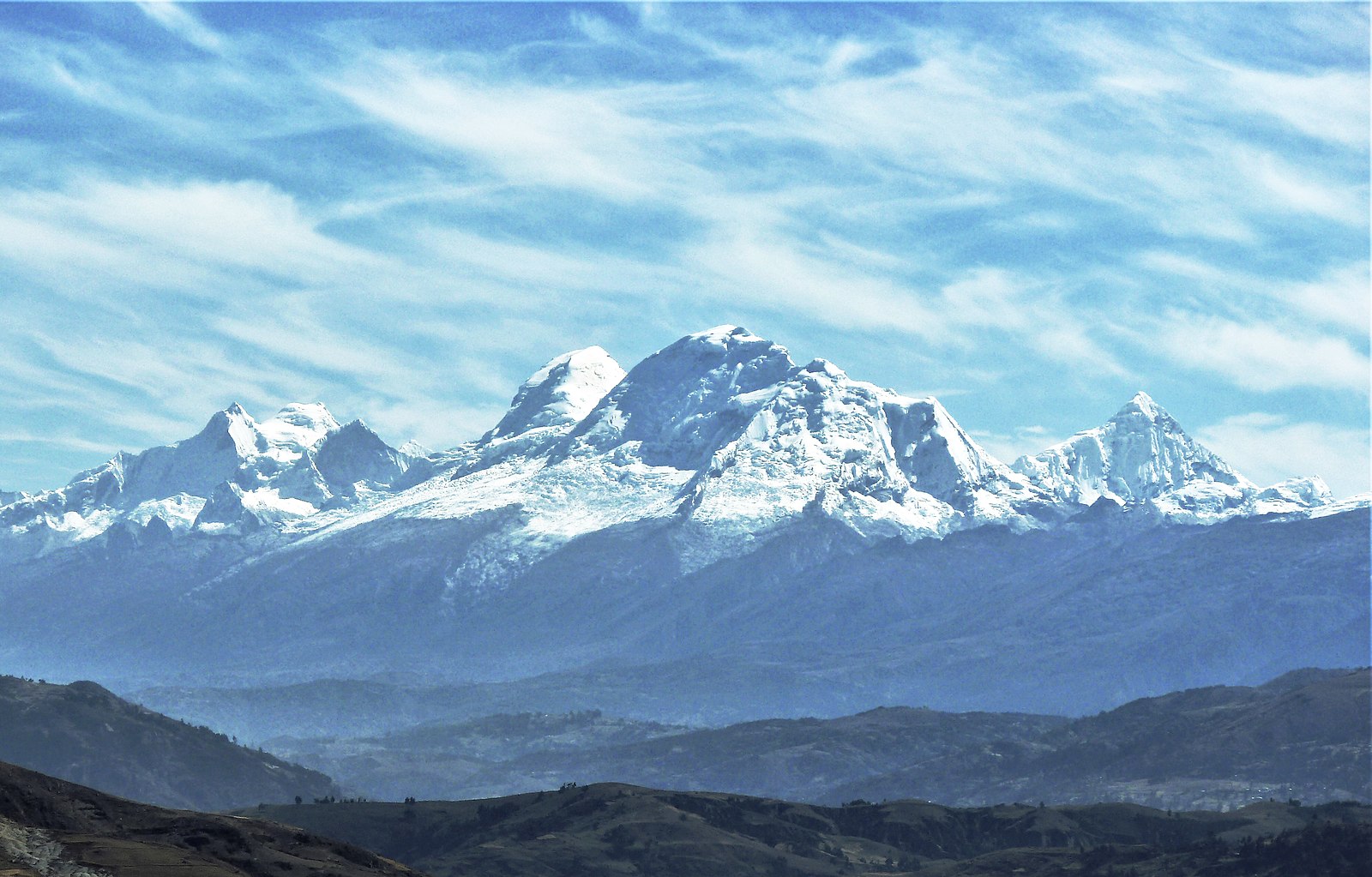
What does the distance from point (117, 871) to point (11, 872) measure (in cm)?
2099

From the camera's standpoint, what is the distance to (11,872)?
17475cm

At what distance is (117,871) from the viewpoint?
640 feet

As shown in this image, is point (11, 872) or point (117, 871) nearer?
point (11, 872)
